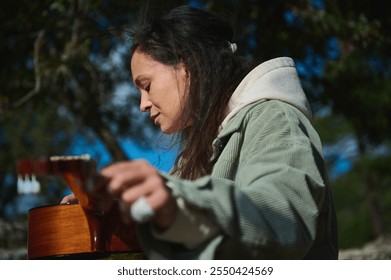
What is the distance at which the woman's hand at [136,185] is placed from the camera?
1499 millimetres

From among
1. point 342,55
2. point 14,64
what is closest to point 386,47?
point 342,55

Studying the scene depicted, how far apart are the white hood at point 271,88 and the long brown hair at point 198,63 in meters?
→ 0.07

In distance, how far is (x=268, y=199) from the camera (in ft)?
5.56

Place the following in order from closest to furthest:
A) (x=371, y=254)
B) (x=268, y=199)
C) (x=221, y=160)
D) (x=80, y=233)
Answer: (x=268, y=199), (x=221, y=160), (x=80, y=233), (x=371, y=254)

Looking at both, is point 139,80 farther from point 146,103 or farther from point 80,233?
point 80,233

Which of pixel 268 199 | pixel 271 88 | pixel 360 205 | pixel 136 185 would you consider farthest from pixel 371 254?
pixel 360 205

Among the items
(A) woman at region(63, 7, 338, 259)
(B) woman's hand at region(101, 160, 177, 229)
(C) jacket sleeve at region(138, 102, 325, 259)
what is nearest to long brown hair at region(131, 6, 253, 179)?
(A) woman at region(63, 7, 338, 259)

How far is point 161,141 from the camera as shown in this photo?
9.93 ft

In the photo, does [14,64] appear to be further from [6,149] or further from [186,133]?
[186,133]

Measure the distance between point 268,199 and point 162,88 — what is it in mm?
902

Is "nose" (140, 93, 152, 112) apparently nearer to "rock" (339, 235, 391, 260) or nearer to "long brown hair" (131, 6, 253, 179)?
"long brown hair" (131, 6, 253, 179)

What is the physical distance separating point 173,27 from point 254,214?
3.64 ft

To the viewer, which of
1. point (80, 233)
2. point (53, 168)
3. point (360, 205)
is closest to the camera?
point (53, 168)

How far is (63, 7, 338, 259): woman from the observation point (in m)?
1.58
